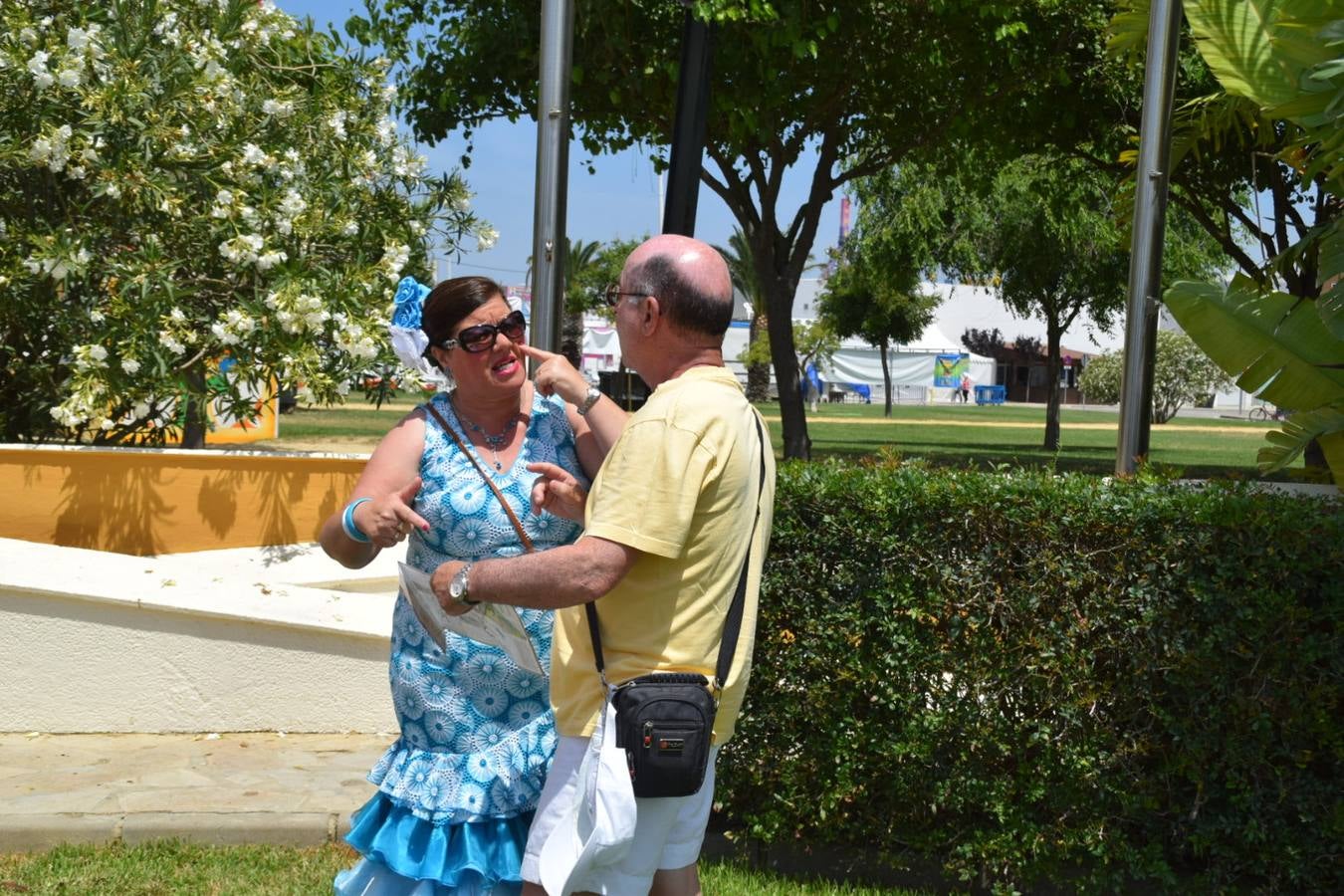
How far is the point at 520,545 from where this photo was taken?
320 centimetres

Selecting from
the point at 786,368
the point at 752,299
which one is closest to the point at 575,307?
the point at 752,299

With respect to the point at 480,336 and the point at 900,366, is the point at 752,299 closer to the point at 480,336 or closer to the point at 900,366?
the point at 900,366

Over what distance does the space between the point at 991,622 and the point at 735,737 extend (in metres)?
0.94

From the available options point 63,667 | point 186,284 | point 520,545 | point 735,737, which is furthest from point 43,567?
point 520,545

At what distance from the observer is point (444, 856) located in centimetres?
316

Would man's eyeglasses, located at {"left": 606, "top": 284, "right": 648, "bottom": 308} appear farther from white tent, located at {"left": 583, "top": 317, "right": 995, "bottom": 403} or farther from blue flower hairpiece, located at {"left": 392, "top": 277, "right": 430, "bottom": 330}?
white tent, located at {"left": 583, "top": 317, "right": 995, "bottom": 403}

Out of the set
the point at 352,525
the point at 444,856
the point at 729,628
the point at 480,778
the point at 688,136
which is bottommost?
the point at 444,856

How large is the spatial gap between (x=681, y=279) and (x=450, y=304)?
2.54ft

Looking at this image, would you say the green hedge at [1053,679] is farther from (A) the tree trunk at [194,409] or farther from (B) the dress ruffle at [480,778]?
(A) the tree trunk at [194,409]

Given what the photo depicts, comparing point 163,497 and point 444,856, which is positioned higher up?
point 163,497

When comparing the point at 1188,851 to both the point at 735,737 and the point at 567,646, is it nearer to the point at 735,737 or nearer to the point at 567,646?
the point at 735,737

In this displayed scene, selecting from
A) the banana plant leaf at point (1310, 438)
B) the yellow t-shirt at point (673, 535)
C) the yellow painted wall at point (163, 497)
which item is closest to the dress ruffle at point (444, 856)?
the yellow t-shirt at point (673, 535)

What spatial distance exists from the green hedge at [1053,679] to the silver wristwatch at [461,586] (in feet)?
5.95

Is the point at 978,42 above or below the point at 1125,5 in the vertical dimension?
above
